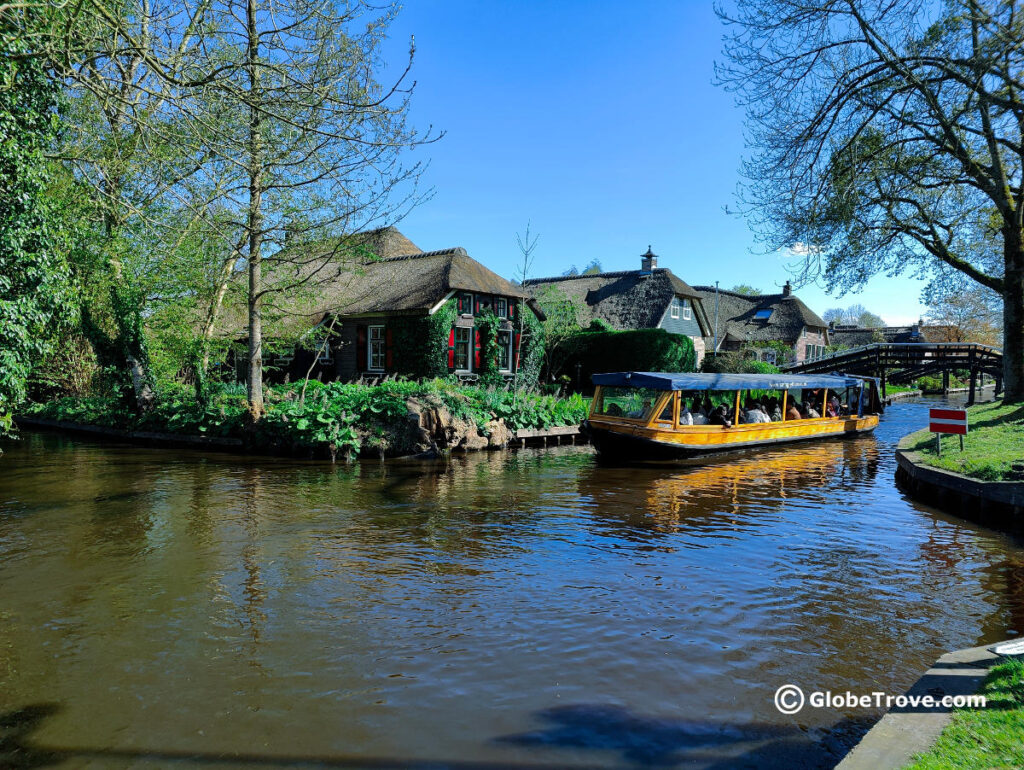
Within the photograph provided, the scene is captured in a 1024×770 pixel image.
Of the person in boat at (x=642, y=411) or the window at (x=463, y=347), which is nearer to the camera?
the person in boat at (x=642, y=411)

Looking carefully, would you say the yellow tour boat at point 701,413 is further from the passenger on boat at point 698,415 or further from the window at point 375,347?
the window at point 375,347

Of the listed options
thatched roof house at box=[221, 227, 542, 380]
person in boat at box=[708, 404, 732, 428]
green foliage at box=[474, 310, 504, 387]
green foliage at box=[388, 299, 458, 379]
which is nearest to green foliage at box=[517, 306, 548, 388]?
thatched roof house at box=[221, 227, 542, 380]

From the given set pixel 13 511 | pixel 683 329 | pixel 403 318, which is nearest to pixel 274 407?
pixel 13 511

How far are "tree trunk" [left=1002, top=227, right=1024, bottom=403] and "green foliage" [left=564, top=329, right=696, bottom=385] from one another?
1416cm

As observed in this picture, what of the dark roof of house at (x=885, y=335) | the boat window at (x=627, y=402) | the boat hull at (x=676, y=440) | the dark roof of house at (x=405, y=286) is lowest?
the boat hull at (x=676, y=440)

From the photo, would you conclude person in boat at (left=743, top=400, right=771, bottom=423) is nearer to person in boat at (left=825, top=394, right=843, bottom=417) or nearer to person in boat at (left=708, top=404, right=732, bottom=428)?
person in boat at (left=708, top=404, right=732, bottom=428)

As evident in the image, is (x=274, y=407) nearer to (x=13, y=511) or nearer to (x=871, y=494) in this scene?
(x=13, y=511)

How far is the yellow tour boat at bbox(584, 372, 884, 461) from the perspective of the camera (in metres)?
17.0

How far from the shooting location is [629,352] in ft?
105

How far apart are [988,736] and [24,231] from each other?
1219 cm

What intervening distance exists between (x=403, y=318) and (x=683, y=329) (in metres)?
22.0

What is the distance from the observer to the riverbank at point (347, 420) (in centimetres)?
1750

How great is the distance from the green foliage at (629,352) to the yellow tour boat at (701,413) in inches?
356

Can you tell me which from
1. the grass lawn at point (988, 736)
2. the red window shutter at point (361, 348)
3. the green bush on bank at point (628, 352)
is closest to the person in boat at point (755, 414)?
the green bush on bank at point (628, 352)
